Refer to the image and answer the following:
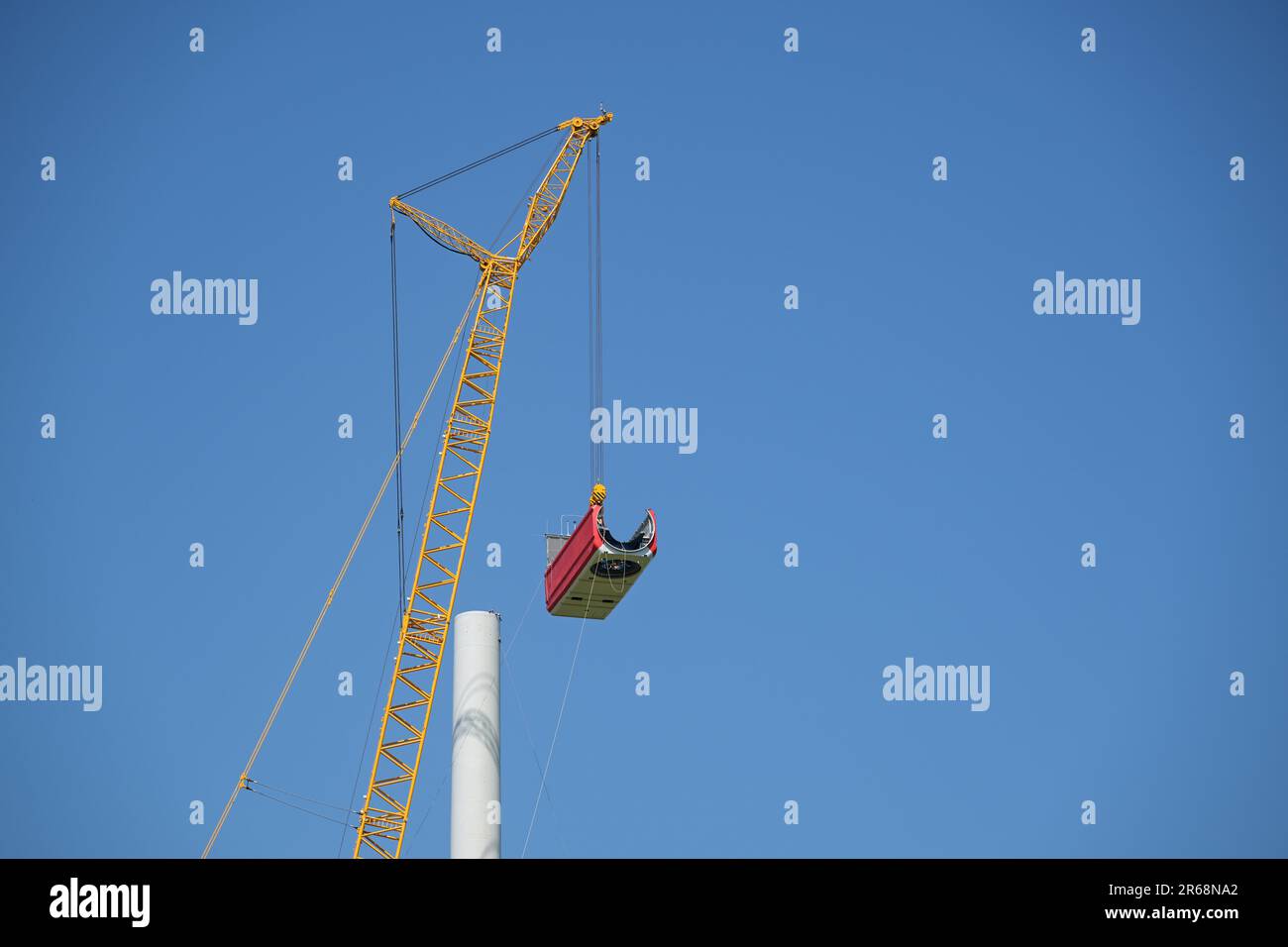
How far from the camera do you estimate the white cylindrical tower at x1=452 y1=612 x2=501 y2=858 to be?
267ft

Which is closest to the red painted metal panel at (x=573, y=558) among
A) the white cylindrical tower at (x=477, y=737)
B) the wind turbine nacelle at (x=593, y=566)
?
the wind turbine nacelle at (x=593, y=566)

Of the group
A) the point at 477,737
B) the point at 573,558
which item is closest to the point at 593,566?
the point at 573,558

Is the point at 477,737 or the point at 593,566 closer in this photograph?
the point at 593,566

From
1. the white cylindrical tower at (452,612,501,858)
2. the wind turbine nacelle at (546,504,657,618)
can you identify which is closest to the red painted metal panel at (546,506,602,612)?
the wind turbine nacelle at (546,504,657,618)

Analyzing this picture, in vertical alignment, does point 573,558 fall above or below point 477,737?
above

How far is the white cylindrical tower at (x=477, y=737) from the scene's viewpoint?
81438mm

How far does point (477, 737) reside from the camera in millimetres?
83312

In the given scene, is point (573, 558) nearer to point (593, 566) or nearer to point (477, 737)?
point (593, 566)

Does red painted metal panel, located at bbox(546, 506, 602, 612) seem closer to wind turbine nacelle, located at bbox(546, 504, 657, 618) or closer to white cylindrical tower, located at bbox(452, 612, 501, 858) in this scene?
wind turbine nacelle, located at bbox(546, 504, 657, 618)

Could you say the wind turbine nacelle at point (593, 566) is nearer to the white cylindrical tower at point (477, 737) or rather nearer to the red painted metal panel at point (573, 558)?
the red painted metal panel at point (573, 558)
